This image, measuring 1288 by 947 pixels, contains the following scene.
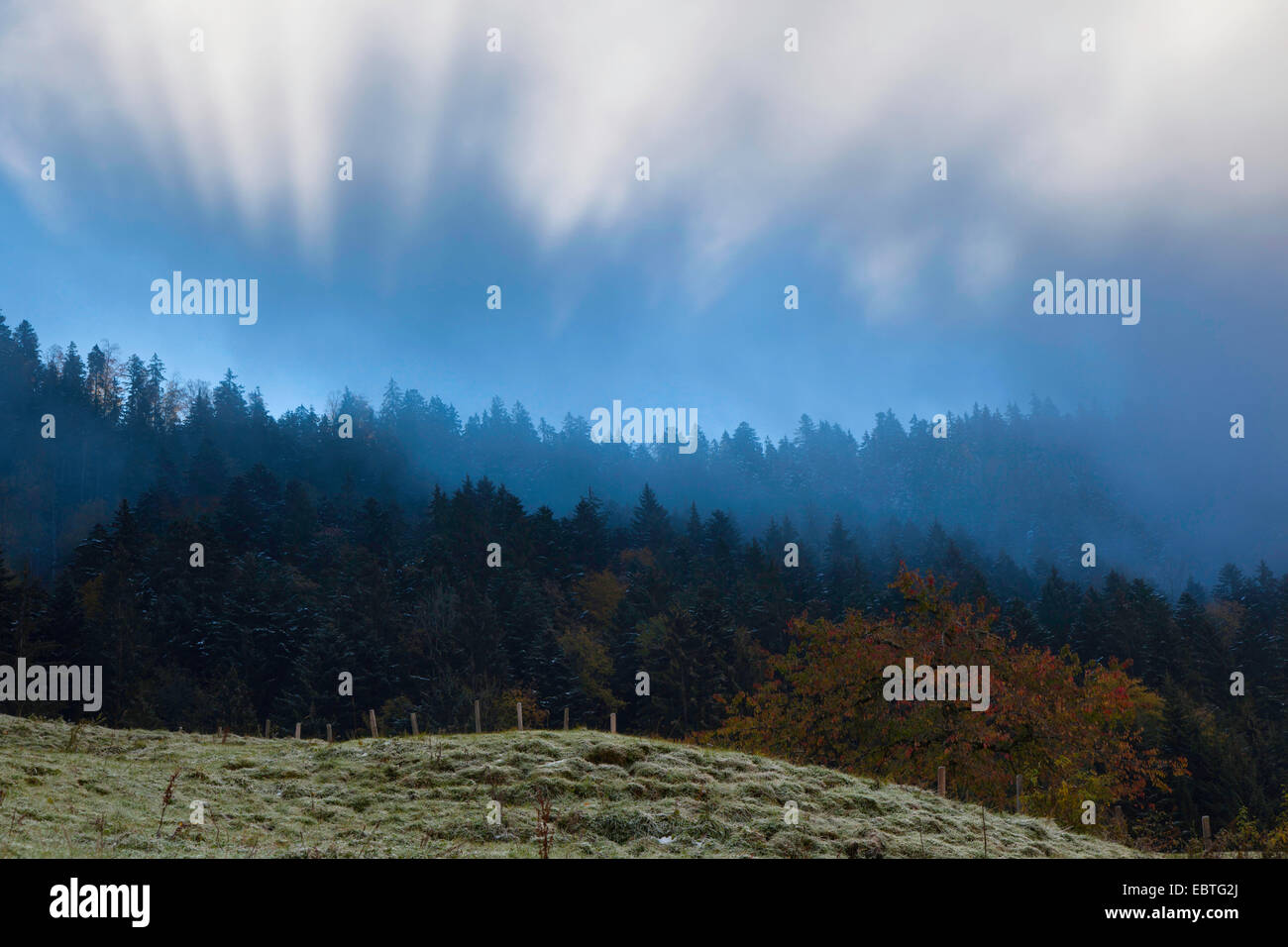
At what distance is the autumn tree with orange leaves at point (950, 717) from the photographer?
3841 cm

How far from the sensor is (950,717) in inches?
1531

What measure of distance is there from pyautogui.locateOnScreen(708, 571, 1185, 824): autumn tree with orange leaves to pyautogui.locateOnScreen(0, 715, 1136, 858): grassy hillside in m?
16.3

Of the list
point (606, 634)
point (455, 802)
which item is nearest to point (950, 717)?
point (455, 802)

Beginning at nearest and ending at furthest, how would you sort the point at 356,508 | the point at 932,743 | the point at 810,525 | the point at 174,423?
the point at 932,743 < the point at 356,508 < the point at 174,423 < the point at 810,525

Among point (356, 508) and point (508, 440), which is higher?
point (508, 440)

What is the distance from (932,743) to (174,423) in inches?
5488

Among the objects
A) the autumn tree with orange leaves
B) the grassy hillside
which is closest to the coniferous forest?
the autumn tree with orange leaves

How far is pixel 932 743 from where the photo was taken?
38719 millimetres

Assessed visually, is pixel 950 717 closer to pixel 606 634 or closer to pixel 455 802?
pixel 455 802

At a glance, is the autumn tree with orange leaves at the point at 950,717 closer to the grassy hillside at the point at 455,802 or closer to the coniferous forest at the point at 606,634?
the coniferous forest at the point at 606,634

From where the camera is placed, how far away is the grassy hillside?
12.4 m
